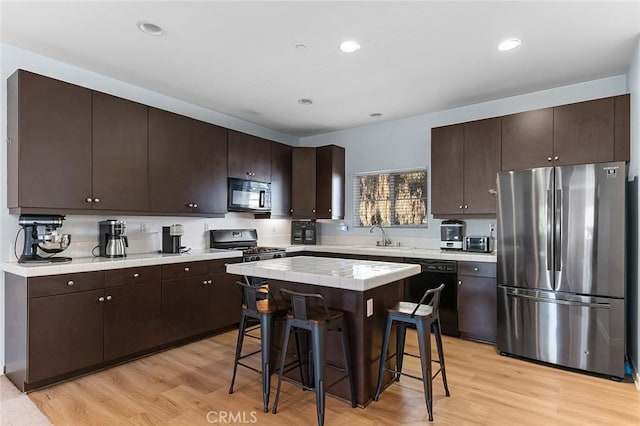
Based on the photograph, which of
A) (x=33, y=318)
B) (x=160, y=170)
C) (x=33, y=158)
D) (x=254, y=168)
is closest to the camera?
(x=33, y=318)

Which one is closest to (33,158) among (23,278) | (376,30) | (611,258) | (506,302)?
(23,278)

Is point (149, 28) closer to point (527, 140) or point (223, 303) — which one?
point (223, 303)

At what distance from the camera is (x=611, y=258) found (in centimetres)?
296

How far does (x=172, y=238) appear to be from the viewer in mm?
3918

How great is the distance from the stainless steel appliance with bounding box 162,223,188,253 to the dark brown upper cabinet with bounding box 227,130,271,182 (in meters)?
0.95

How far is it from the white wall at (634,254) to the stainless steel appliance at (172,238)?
416 cm

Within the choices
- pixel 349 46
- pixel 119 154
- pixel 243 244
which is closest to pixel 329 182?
pixel 243 244

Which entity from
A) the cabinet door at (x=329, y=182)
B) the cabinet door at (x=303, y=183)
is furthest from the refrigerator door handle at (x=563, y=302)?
the cabinet door at (x=303, y=183)

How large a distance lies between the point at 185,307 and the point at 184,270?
37cm

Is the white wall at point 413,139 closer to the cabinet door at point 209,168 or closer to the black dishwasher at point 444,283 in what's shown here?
the black dishwasher at point 444,283

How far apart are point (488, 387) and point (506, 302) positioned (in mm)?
960

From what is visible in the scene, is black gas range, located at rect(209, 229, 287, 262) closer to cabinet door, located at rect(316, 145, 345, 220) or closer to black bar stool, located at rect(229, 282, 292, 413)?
cabinet door, located at rect(316, 145, 345, 220)

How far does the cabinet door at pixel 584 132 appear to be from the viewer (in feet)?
10.7

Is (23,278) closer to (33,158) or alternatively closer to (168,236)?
(33,158)
